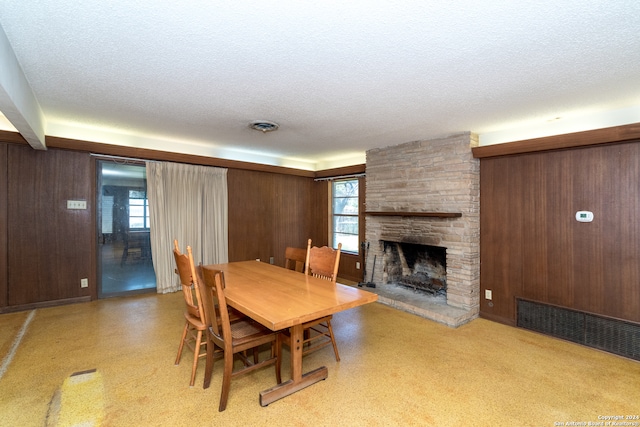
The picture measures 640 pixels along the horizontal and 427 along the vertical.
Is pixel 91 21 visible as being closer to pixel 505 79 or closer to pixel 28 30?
pixel 28 30

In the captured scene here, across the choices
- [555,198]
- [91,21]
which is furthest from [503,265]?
[91,21]

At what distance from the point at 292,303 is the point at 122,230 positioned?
352 centimetres

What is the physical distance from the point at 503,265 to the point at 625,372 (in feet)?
4.49

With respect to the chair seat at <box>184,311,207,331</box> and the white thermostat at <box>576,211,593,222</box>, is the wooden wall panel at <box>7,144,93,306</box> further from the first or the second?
the white thermostat at <box>576,211,593,222</box>

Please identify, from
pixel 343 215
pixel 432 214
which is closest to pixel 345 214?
pixel 343 215

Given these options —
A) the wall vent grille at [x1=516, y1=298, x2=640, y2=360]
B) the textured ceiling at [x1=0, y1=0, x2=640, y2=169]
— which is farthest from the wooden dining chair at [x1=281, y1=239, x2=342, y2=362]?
the wall vent grille at [x1=516, y1=298, x2=640, y2=360]

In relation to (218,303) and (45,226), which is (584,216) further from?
(45,226)

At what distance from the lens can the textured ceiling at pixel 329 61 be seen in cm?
155

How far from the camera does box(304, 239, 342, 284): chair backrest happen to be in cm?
277

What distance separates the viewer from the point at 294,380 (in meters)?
2.17

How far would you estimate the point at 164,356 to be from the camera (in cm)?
267

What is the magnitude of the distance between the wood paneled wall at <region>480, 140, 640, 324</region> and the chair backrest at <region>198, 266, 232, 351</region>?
3.25 metres

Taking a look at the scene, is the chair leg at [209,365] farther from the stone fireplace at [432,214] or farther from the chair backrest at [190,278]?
the stone fireplace at [432,214]

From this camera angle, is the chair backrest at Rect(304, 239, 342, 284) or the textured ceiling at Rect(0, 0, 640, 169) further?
the chair backrest at Rect(304, 239, 342, 284)
